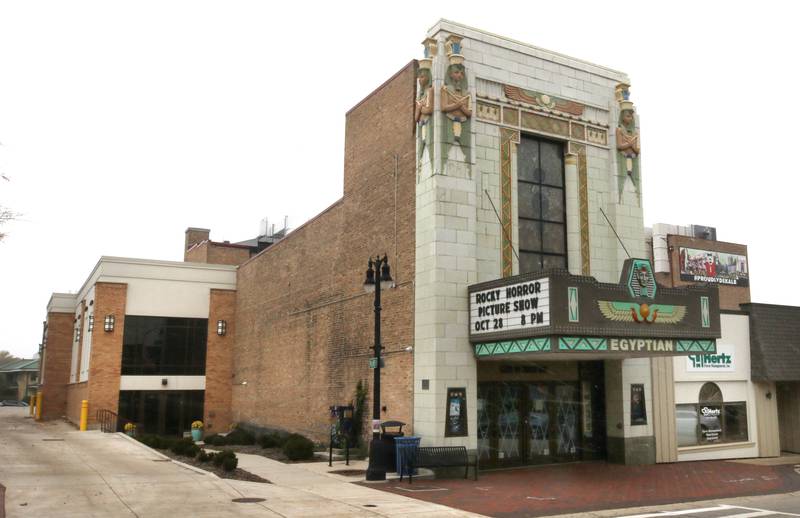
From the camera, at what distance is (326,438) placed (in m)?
25.8


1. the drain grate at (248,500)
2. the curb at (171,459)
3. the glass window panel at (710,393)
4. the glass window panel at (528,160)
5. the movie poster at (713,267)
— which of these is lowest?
the drain grate at (248,500)

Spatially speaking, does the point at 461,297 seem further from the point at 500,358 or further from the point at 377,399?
the point at 377,399

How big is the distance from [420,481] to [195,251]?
36859 mm

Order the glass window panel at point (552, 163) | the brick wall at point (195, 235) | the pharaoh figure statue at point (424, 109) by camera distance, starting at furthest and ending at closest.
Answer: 1. the brick wall at point (195, 235)
2. the glass window panel at point (552, 163)
3. the pharaoh figure statue at point (424, 109)

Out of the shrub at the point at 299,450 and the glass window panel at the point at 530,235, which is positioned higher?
the glass window panel at the point at 530,235

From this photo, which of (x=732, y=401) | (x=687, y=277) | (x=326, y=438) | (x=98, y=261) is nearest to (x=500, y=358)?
(x=326, y=438)

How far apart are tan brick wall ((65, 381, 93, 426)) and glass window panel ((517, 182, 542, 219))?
956 inches

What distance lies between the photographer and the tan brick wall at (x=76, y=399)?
3619 cm

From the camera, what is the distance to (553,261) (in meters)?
22.4

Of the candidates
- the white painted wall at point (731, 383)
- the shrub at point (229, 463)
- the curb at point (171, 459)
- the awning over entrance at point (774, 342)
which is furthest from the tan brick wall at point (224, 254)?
the awning over entrance at point (774, 342)

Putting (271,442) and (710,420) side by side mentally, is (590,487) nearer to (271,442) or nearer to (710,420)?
(710,420)

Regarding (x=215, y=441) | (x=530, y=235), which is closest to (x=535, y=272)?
(x=530, y=235)

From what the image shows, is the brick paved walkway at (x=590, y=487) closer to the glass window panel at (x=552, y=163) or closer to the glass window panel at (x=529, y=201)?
the glass window panel at (x=529, y=201)

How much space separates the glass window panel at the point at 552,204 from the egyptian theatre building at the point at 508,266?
0.05 m
